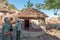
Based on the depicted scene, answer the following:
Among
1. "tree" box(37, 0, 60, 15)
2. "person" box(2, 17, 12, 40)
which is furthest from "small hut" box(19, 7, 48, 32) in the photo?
"person" box(2, 17, 12, 40)

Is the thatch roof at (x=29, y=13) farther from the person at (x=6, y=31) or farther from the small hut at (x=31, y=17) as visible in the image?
the person at (x=6, y=31)

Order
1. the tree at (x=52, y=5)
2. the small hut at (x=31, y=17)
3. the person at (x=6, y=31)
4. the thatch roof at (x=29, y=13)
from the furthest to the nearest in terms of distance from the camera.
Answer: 1. the thatch roof at (x=29, y=13)
2. the small hut at (x=31, y=17)
3. the tree at (x=52, y=5)
4. the person at (x=6, y=31)

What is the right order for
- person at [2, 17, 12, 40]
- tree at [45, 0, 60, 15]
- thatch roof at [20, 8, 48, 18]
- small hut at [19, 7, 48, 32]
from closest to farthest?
person at [2, 17, 12, 40] < tree at [45, 0, 60, 15] < small hut at [19, 7, 48, 32] < thatch roof at [20, 8, 48, 18]

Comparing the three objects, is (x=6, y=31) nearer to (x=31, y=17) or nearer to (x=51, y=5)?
(x=51, y=5)

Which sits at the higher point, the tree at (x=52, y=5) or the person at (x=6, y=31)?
the tree at (x=52, y=5)

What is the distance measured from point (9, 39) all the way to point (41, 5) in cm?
896

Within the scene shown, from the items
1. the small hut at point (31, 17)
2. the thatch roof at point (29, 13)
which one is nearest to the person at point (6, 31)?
the small hut at point (31, 17)

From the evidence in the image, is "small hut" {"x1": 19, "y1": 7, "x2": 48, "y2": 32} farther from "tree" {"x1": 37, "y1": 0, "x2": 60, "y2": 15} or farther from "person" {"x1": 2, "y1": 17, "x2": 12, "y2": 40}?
"person" {"x1": 2, "y1": 17, "x2": 12, "y2": 40}

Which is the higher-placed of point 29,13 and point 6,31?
point 29,13

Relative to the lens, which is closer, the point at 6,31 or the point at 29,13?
the point at 6,31

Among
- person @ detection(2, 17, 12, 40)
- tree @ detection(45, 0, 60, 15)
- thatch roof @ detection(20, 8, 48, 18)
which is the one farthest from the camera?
thatch roof @ detection(20, 8, 48, 18)

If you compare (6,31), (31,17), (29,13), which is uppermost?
(29,13)

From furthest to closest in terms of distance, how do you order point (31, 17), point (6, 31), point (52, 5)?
point (31, 17)
point (52, 5)
point (6, 31)

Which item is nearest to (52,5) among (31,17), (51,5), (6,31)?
(51,5)
